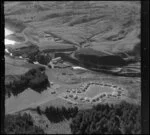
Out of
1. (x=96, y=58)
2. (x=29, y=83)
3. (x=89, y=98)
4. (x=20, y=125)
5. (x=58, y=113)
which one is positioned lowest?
(x=20, y=125)

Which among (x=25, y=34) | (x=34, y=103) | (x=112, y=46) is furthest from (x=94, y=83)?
(x=25, y=34)

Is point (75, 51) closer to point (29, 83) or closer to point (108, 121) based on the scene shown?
point (29, 83)

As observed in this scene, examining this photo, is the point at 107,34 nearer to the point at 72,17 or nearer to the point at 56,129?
the point at 72,17

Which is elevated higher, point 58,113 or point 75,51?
point 75,51

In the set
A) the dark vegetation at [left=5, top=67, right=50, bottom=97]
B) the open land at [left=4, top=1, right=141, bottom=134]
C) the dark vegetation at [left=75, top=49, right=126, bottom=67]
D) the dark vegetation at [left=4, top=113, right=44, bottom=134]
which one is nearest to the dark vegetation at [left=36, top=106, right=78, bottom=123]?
the open land at [left=4, top=1, right=141, bottom=134]

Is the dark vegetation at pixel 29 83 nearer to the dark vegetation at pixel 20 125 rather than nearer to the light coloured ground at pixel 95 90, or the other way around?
the dark vegetation at pixel 20 125

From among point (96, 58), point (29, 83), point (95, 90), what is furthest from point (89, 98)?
point (29, 83)
